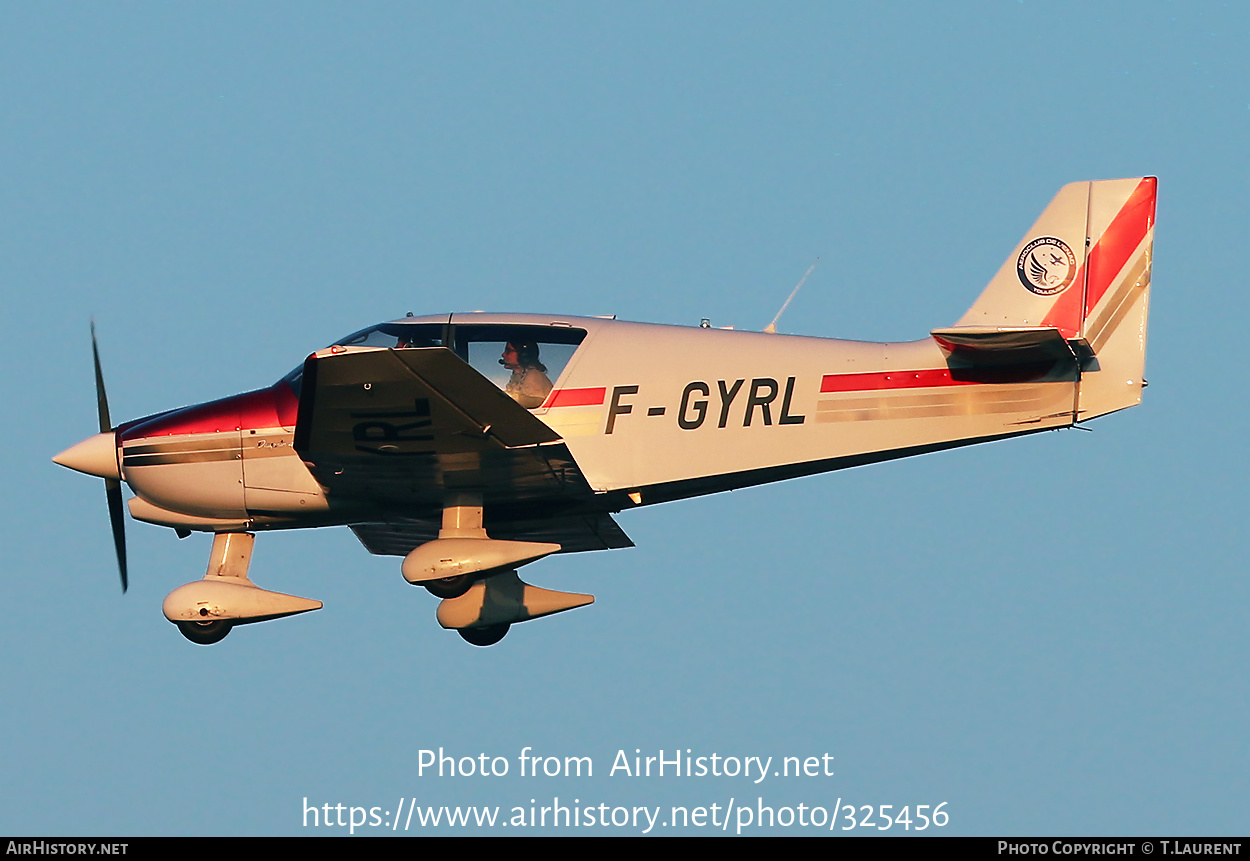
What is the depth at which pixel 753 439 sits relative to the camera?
12.0m

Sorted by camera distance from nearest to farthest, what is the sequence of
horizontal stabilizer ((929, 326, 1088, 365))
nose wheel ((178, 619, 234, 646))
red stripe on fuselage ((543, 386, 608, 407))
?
horizontal stabilizer ((929, 326, 1088, 365)) < red stripe on fuselage ((543, 386, 608, 407)) < nose wheel ((178, 619, 234, 646))

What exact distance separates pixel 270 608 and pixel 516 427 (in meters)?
2.49

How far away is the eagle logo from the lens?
1199 cm

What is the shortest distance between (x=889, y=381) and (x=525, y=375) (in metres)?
2.79

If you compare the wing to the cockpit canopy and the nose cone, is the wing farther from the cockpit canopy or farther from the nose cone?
the nose cone

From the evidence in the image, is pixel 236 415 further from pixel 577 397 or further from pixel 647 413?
pixel 647 413

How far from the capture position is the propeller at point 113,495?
1295 cm

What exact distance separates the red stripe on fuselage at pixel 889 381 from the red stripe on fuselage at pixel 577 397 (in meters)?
1.71

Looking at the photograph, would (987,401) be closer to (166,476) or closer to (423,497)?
→ (423,497)

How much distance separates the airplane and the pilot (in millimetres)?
17

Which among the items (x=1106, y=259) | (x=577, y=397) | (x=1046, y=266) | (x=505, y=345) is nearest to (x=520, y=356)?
(x=505, y=345)

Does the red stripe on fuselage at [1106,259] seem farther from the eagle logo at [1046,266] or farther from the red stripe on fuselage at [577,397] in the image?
the red stripe on fuselage at [577,397]

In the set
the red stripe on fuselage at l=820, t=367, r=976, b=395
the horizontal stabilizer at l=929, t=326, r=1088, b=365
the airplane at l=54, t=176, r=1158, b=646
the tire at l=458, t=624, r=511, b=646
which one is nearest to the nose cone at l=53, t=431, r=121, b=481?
Answer: the airplane at l=54, t=176, r=1158, b=646
